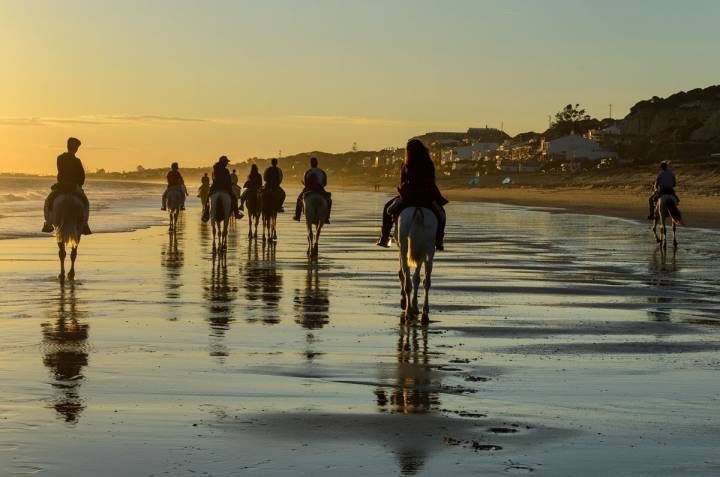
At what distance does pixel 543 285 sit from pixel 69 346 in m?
9.73

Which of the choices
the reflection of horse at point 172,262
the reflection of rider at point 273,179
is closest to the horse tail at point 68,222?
the reflection of horse at point 172,262

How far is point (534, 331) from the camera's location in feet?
44.0

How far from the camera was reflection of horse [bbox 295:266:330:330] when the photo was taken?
14.2 m

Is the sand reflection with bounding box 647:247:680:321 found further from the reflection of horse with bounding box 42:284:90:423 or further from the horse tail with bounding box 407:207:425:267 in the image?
the reflection of horse with bounding box 42:284:90:423

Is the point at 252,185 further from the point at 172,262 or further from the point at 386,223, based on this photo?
the point at 386,223

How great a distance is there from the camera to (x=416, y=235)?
14531 millimetres

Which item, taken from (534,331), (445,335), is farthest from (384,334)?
(534,331)

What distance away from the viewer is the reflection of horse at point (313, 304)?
14.2m

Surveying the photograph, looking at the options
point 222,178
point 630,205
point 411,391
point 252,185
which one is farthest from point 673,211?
point 630,205

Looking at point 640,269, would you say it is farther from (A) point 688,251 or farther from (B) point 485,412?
(B) point 485,412

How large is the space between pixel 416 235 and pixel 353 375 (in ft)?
15.0

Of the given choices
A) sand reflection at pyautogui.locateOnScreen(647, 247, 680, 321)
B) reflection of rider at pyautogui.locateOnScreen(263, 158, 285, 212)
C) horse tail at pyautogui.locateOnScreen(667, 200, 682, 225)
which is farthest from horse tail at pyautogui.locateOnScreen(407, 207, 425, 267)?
reflection of rider at pyautogui.locateOnScreen(263, 158, 285, 212)

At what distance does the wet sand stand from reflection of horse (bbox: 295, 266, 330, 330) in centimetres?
6

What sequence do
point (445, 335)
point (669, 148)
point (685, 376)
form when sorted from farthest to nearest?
1. point (669, 148)
2. point (445, 335)
3. point (685, 376)
